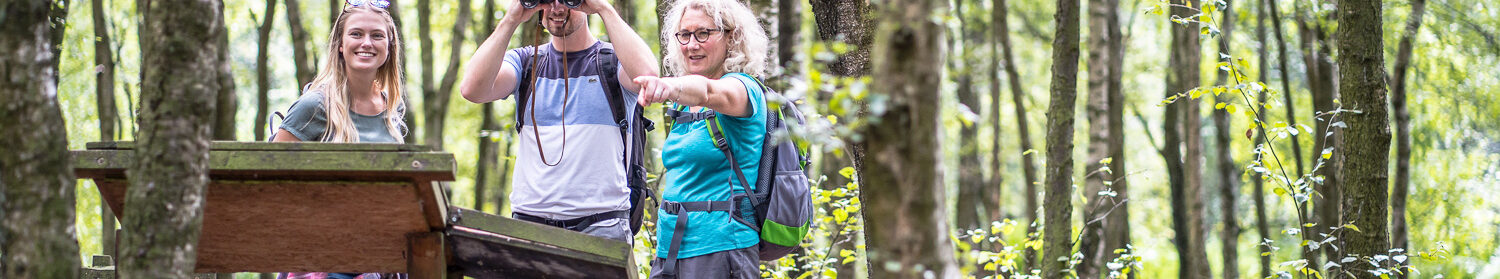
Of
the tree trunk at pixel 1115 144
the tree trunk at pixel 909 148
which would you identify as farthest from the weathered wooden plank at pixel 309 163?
the tree trunk at pixel 1115 144

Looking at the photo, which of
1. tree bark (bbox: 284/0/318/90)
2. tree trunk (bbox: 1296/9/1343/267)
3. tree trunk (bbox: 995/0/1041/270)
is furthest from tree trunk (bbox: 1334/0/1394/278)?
tree bark (bbox: 284/0/318/90)

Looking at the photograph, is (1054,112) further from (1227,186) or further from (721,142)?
(1227,186)

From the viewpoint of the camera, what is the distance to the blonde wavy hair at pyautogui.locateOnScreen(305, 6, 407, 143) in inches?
166

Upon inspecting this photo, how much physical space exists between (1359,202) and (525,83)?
3790mm

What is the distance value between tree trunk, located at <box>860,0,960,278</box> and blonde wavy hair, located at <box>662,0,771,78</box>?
181 cm

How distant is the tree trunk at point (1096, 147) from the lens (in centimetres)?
834

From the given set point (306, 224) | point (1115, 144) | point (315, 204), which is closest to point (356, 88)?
point (306, 224)

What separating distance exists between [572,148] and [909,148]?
235cm

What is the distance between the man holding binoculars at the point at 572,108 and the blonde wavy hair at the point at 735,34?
0.68 ft

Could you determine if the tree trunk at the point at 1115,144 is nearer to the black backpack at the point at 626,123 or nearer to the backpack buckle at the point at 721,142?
the black backpack at the point at 626,123

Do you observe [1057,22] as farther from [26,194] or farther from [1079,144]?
[1079,144]

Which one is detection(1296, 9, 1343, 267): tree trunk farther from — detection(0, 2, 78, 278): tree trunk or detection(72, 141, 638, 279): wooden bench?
detection(0, 2, 78, 278): tree trunk

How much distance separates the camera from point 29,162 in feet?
7.90

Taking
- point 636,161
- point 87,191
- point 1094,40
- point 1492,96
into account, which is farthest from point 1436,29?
point 87,191
